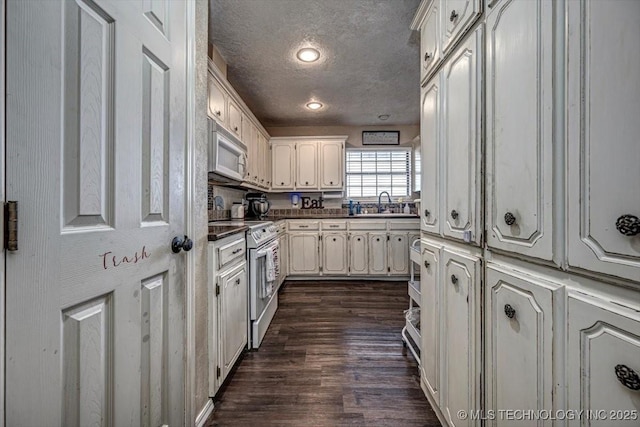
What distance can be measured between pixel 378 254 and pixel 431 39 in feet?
9.85

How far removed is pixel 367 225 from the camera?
4.07 meters

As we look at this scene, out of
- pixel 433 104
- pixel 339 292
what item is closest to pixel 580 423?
pixel 433 104

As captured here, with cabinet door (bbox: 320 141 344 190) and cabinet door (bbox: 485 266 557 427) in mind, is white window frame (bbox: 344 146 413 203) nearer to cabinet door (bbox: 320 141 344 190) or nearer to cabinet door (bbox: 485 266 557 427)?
cabinet door (bbox: 320 141 344 190)

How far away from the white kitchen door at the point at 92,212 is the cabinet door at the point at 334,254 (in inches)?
120

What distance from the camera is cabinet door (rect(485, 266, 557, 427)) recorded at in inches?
28.4

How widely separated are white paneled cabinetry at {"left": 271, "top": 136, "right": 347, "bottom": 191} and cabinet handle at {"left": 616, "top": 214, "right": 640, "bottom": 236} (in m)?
3.89

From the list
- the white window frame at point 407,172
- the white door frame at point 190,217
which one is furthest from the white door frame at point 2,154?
the white window frame at point 407,172

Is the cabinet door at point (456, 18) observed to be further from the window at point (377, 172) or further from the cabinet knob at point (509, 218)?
the window at point (377, 172)

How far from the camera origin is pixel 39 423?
0.60 m

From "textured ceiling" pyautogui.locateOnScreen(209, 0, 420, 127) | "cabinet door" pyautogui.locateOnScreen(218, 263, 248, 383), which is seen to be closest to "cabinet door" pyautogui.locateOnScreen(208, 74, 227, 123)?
"textured ceiling" pyautogui.locateOnScreen(209, 0, 420, 127)

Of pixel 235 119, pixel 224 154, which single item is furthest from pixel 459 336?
pixel 235 119

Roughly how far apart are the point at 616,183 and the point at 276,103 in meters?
3.67

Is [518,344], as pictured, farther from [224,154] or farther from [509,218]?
[224,154]

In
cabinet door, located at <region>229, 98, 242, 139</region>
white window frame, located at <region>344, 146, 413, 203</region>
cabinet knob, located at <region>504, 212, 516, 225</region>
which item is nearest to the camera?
cabinet knob, located at <region>504, 212, 516, 225</region>
